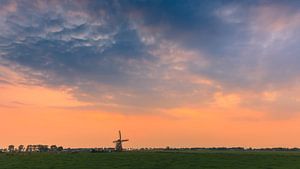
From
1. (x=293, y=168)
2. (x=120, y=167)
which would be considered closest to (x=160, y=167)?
(x=120, y=167)

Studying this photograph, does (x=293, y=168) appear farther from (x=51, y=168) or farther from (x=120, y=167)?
(x=51, y=168)

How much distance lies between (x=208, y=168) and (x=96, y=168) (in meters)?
20.0

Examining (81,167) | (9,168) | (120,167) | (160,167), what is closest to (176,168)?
(160,167)

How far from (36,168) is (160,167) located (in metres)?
21.7

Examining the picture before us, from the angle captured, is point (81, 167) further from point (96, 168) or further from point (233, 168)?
point (233, 168)

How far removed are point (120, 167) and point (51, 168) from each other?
12.2 m

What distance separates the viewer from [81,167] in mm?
71312

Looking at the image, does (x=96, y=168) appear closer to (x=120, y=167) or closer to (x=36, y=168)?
(x=120, y=167)

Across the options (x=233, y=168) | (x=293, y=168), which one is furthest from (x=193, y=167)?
(x=293, y=168)

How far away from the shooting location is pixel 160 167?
70.2 meters

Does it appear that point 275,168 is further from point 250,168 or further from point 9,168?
point 9,168

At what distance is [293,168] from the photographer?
72500 millimetres

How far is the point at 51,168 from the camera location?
7062 cm

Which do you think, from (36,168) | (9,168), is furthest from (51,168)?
(9,168)
